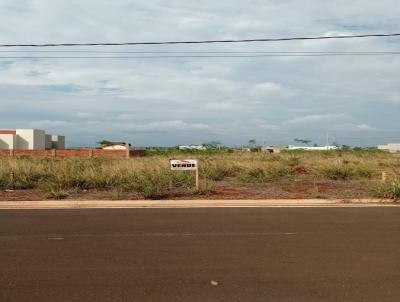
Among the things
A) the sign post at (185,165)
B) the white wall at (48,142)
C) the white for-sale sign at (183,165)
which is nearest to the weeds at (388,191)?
the sign post at (185,165)

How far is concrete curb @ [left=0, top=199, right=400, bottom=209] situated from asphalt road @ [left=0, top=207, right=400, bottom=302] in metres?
1.95

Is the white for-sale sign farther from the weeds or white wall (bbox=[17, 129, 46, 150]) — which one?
white wall (bbox=[17, 129, 46, 150])

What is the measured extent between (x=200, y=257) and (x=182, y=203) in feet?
22.7

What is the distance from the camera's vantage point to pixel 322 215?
11.9 meters

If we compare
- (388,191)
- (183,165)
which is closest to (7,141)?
(183,165)

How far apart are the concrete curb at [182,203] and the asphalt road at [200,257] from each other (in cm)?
195

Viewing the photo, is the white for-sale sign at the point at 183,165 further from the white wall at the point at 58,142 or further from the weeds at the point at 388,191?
the white wall at the point at 58,142

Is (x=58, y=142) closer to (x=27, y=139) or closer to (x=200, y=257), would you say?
(x=27, y=139)

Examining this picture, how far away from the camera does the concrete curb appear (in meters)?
13.9

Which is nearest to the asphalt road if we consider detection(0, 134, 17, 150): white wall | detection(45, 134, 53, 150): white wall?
detection(0, 134, 17, 150): white wall

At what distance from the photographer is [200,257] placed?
7.39 m

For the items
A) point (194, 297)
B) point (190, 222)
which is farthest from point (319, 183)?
point (194, 297)

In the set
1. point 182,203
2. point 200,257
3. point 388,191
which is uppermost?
point 388,191

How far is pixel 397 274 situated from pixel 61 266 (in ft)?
14.5
